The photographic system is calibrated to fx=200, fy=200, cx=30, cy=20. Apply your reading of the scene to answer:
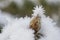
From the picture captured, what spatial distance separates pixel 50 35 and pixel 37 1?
67.1 inches

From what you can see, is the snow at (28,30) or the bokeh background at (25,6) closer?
the snow at (28,30)

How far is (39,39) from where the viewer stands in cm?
39

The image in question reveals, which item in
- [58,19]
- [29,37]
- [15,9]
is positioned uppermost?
[15,9]

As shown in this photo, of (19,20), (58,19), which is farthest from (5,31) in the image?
(58,19)

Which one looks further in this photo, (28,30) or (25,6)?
(25,6)

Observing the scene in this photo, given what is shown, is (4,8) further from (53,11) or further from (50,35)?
(50,35)

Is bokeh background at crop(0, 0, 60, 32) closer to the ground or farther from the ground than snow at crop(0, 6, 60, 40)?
farther from the ground

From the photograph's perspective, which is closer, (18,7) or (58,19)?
(58,19)

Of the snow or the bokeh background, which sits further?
the bokeh background

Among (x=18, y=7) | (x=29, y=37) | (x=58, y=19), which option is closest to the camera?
(x=29, y=37)

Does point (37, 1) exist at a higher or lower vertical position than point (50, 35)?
higher

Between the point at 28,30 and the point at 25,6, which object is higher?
the point at 25,6

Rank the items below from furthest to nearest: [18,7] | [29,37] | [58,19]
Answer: [18,7], [58,19], [29,37]

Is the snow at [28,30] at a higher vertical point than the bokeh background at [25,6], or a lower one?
lower
